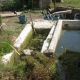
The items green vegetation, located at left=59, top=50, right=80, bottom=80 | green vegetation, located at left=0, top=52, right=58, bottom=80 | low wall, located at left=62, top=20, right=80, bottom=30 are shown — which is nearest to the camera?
green vegetation, located at left=0, top=52, right=58, bottom=80

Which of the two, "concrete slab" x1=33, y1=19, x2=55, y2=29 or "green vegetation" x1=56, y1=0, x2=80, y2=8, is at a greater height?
"concrete slab" x1=33, y1=19, x2=55, y2=29

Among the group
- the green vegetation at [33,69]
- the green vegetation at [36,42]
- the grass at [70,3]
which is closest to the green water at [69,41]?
the green vegetation at [36,42]

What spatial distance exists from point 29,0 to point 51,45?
8.61 meters

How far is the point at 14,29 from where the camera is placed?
1250 centimetres

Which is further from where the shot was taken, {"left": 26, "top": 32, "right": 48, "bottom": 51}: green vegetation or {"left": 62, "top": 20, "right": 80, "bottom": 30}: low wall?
{"left": 62, "top": 20, "right": 80, "bottom": 30}: low wall

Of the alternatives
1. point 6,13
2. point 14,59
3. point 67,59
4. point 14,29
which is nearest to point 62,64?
point 67,59

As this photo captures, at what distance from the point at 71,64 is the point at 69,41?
11.1ft

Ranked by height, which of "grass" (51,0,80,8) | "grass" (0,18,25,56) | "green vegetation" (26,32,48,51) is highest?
"grass" (0,18,25,56)

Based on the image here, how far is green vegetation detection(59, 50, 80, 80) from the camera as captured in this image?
7594 millimetres

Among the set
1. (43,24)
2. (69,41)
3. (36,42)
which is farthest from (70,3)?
(36,42)

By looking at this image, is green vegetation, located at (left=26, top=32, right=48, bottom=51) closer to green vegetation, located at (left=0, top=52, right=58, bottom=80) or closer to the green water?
the green water

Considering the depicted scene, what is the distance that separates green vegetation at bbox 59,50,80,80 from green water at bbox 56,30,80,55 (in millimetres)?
827

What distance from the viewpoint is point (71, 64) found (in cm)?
825

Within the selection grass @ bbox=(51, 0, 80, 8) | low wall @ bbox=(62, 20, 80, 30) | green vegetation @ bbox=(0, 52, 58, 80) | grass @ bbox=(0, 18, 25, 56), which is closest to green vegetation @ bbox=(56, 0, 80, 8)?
grass @ bbox=(51, 0, 80, 8)
